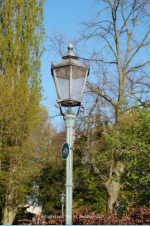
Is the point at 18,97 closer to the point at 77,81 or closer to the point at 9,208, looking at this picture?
the point at 9,208

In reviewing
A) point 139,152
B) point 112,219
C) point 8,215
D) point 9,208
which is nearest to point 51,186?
point 9,208

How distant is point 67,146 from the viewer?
4.31m

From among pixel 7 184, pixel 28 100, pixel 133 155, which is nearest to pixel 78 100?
pixel 133 155

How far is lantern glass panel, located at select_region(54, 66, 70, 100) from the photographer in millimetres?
4691

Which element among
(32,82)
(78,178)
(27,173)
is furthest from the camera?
(78,178)

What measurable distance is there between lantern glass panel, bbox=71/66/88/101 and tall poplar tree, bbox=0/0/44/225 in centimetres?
1101

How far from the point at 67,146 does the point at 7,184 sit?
1214 cm

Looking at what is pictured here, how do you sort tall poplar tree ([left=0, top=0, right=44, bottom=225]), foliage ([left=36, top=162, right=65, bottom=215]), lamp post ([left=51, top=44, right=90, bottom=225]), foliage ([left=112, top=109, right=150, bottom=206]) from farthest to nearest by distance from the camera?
foliage ([left=36, top=162, right=65, bottom=215]) < tall poplar tree ([left=0, top=0, right=44, bottom=225]) < foliage ([left=112, top=109, right=150, bottom=206]) < lamp post ([left=51, top=44, right=90, bottom=225])

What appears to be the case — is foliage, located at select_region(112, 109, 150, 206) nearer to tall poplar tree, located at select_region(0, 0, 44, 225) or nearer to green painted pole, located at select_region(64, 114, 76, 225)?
green painted pole, located at select_region(64, 114, 76, 225)

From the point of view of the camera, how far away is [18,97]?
1656 cm

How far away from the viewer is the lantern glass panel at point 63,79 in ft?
15.4

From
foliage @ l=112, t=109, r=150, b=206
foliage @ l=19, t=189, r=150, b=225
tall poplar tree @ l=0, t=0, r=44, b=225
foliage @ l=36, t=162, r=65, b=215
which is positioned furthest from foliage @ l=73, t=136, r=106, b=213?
foliage @ l=19, t=189, r=150, b=225

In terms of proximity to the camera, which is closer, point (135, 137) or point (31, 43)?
point (135, 137)

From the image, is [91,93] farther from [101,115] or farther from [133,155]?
[133,155]
